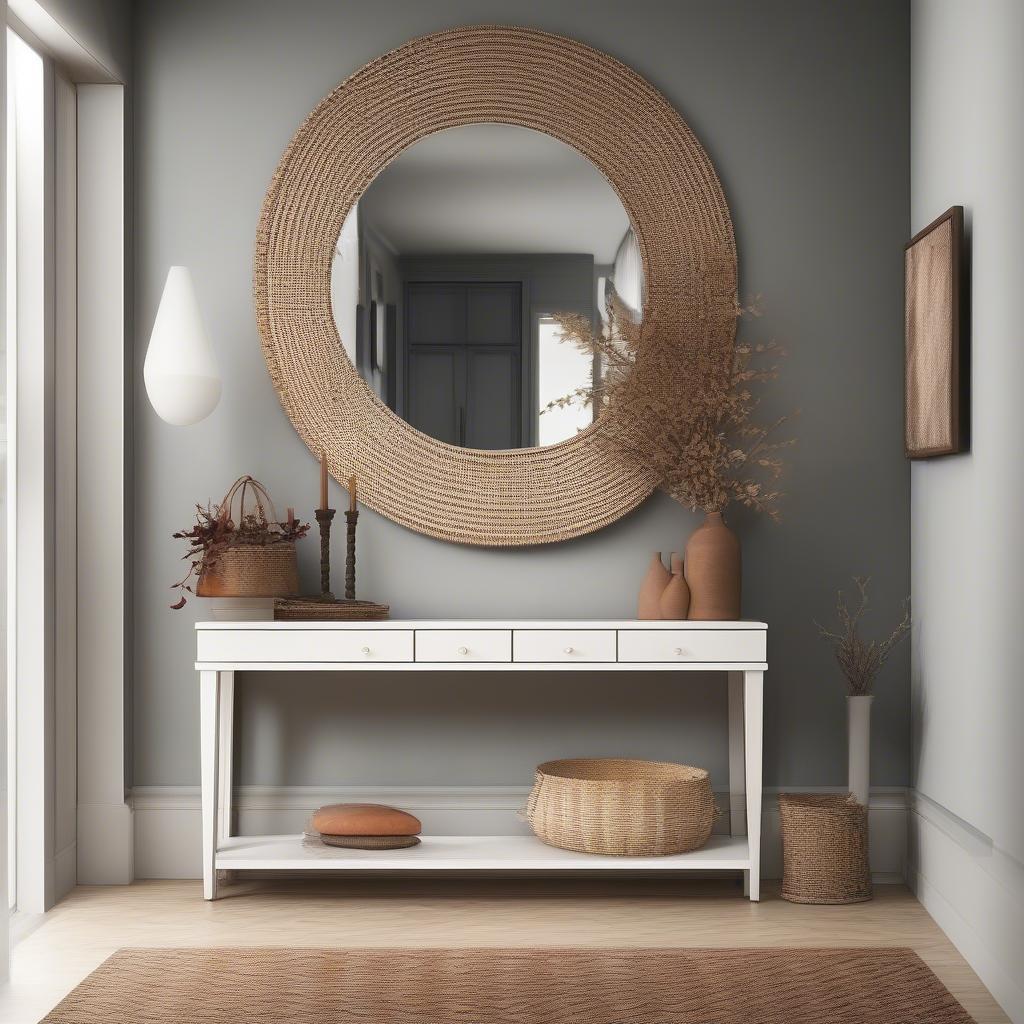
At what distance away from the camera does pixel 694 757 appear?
3.63 meters

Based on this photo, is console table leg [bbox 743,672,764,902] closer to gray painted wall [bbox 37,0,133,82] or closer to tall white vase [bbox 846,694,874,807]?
tall white vase [bbox 846,694,874,807]

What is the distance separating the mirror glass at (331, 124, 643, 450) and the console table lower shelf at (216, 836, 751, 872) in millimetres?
1125

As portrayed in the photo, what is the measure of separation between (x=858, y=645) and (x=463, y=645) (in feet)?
3.63

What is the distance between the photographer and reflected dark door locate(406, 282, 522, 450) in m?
3.60

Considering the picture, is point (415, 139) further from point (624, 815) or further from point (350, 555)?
point (624, 815)

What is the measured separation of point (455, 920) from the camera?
10.5ft

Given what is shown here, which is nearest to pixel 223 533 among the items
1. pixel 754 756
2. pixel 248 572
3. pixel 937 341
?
pixel 248 572

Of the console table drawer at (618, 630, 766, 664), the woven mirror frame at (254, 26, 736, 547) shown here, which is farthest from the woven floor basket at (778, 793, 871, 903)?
the woven mirror frame at (254, 26, 736, 547)

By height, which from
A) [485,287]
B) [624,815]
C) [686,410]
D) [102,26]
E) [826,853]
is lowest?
[826,853]

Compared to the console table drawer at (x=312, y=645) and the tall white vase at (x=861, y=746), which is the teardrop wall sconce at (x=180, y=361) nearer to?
the console table drawer at (x=312, y=645)
